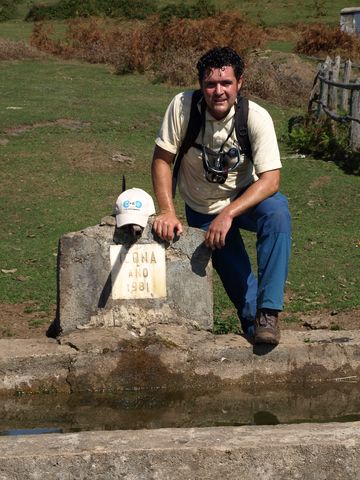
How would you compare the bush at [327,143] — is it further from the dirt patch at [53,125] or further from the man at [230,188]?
the man at [230,188]

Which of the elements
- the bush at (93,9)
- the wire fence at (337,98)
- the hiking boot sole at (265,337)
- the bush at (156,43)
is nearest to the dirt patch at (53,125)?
the wire fence at (337,98)

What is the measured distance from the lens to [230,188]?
21.7ft

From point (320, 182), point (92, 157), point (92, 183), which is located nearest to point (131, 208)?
point (92, 183)

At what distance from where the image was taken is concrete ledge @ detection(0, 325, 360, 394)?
20.2 feet

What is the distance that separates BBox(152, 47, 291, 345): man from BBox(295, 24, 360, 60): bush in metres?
20.3

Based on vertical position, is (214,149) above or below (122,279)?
above

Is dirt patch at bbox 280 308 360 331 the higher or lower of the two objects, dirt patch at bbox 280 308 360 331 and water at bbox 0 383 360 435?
the lower

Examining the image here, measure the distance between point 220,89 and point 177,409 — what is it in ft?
5.85

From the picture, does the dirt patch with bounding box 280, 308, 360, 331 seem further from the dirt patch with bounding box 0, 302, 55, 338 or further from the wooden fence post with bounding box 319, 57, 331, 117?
the wooden fence post with bounding box 319, 57, 331, 117

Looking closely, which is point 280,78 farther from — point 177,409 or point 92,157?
point 177,409

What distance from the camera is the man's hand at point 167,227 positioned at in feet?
20.9

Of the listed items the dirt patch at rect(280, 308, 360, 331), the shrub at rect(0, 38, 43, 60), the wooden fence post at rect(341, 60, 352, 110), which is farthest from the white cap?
the shrub at rect(0, 38, 43, 60)

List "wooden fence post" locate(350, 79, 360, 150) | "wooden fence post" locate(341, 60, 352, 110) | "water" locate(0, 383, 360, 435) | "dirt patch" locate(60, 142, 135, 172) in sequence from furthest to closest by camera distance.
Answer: "wooden fence post" locate(341, 60, 352, 110)
"wooden fence post" locate(350, 79, 360, 150)
"dirt patch" locate(60, 142, 135, 172)
"water" locate(0, 383, 360, 435)

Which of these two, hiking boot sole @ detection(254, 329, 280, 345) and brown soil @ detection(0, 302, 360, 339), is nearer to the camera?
hiking boot sole @ detection(254, 329, 280, 345)
